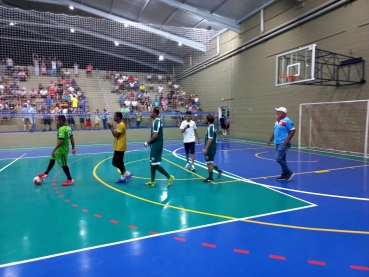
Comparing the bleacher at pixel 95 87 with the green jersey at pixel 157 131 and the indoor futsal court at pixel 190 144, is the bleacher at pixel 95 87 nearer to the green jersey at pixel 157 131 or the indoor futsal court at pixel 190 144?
the indoor futsal court at pixel 190 144

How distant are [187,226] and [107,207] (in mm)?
1778

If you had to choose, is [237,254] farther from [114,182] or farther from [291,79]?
[291,79]

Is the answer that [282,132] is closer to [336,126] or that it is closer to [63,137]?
[63,137]

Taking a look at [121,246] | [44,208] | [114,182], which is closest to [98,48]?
[114,182]

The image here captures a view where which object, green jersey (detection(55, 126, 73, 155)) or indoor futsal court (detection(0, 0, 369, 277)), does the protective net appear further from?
green jersey (detection(55, 126, 73, 155))

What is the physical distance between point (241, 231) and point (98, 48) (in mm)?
22719

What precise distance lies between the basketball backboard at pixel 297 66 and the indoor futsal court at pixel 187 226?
5.95 m

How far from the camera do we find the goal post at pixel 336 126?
10984 mm

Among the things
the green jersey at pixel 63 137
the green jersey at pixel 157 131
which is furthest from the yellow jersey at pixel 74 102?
the green jersey at pixel 157 131

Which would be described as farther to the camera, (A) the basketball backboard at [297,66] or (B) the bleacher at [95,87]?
(B) the bleacher at [95,87]

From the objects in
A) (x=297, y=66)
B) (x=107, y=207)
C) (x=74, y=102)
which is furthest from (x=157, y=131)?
(x=74, y=102)

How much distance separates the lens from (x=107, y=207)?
491 centimetres

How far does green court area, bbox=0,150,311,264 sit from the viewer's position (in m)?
3.66

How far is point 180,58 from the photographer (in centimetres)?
2355
